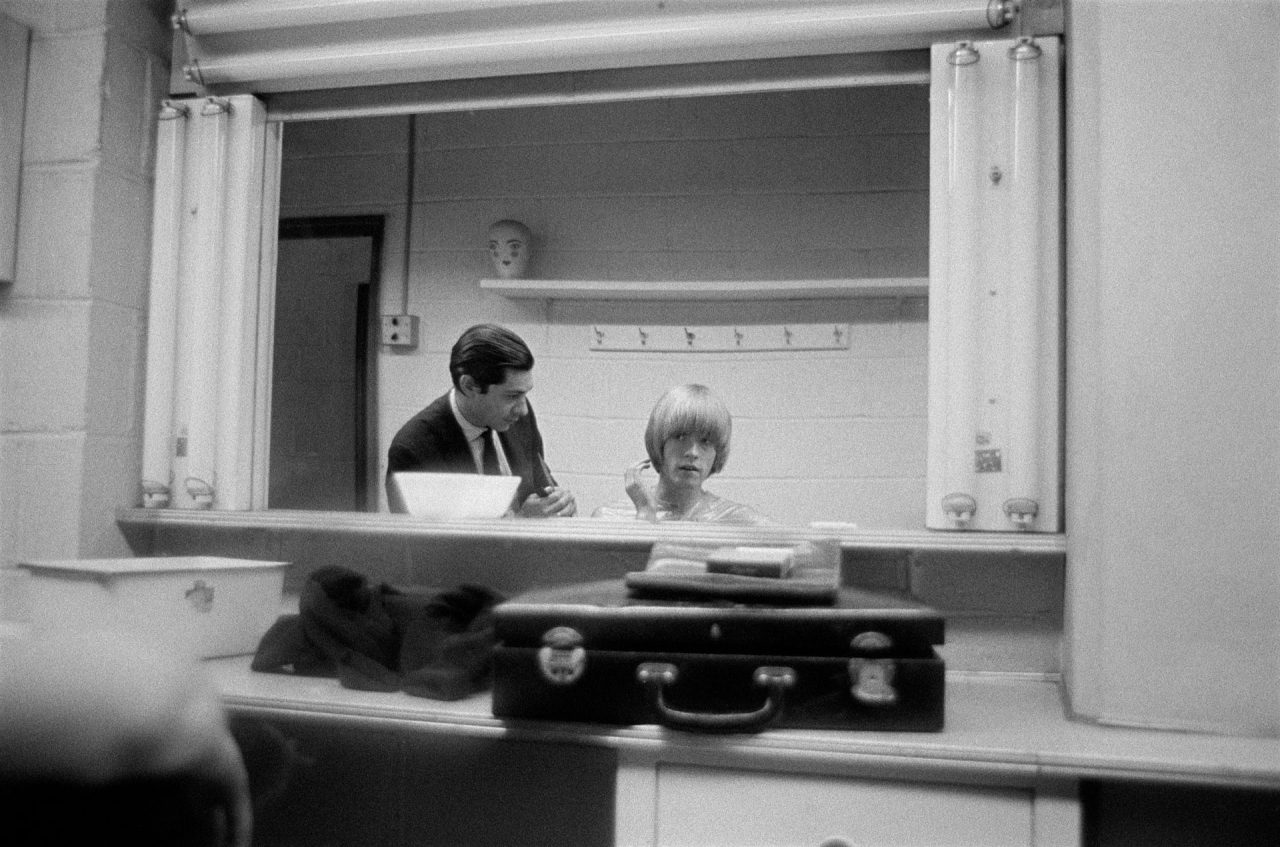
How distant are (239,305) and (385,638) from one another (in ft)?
1.74

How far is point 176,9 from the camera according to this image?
50.3 inches

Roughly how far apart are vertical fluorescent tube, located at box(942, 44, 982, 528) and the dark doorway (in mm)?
712

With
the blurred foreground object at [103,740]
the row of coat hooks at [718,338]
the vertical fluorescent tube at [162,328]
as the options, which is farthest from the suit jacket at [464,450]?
the blurred foreground object at [103,740]

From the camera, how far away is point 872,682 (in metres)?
0.78

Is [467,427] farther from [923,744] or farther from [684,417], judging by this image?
[923,744]

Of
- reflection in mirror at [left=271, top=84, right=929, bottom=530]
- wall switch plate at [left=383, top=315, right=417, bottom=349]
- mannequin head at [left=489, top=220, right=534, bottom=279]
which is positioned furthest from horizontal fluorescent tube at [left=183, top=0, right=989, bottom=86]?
wall switch plate at [left=383, top=315, right=417, bottom=349]

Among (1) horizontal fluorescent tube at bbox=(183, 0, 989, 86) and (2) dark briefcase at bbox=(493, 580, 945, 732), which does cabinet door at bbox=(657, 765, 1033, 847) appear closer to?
(2) dark briefcase at bbox=(493, 580, 945, 732)

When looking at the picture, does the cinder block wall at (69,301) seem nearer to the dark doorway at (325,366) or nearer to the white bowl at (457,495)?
the dark doorway at (325,366)

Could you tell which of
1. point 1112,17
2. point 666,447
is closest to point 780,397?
point 666,447

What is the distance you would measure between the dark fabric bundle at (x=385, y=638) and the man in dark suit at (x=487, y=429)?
181 mm

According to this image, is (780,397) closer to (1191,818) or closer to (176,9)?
(1191,818)

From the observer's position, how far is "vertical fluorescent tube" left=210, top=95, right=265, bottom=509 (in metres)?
1.25

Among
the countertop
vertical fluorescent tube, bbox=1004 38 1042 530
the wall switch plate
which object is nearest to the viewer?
the countertop

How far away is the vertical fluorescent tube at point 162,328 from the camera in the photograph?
1261 millimetres
